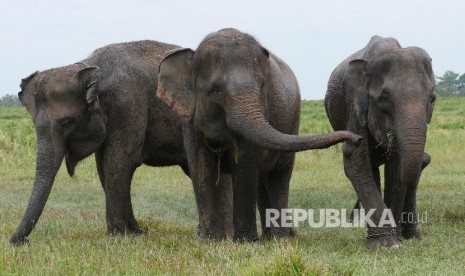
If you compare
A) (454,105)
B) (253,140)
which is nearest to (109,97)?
(253,140)

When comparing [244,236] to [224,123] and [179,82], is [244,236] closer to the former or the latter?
[224,123]

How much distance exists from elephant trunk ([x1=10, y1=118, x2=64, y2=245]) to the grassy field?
17 cm

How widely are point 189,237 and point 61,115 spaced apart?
1.90 meters

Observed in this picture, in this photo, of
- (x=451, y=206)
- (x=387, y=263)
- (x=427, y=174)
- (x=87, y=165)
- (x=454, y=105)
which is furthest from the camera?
(x=454, y=105)

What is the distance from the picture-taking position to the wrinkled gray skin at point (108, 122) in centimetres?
848

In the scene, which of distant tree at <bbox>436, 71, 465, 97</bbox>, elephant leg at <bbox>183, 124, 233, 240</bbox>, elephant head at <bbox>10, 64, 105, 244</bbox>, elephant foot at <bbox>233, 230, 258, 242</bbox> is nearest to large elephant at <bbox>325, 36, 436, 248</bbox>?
elephant foot at <bbox>233, 230, 258, 242</bbox>

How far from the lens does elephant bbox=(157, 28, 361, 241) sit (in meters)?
7.63

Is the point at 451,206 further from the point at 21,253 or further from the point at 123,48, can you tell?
the point at 21,253

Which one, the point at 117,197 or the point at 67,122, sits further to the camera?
the point at 117,197

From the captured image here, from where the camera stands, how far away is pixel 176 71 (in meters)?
8.45

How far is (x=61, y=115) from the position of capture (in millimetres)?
8539

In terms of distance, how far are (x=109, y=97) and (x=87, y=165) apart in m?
10.4

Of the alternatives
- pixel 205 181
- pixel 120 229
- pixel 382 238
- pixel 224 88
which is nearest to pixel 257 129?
pixel 224 88

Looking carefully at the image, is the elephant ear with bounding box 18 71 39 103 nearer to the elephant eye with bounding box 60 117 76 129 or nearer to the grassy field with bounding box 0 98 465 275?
the elephant eye with bounding box 60 117 76 129
